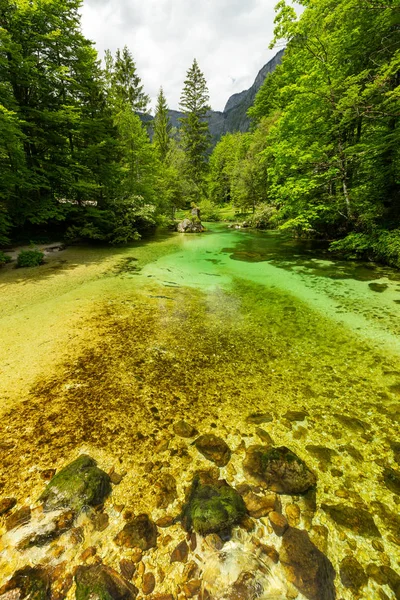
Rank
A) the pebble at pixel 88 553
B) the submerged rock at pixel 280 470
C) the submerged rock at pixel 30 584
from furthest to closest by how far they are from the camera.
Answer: the submerged rock at pixel 280 470, the pebble at pixel 88 553, the submerged rock at pixel 30 584

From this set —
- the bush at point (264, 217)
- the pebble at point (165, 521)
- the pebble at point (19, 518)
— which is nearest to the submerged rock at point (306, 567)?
the pebble at point (165, 521)

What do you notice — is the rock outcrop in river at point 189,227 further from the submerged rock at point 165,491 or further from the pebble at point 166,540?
the pebble at point 166,540

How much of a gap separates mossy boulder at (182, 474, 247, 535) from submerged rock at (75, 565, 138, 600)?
53 cm

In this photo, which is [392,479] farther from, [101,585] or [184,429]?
[101,585]

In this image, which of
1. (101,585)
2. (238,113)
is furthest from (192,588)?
(238,113)

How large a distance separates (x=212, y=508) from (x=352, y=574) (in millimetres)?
1051

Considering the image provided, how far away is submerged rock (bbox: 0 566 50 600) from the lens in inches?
58.3

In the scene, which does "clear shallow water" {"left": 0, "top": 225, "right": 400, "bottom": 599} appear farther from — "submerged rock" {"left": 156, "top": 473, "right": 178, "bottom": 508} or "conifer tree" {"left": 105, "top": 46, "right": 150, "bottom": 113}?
"conifer tree" {"left": 105, "top": 46, "right": 150, "bottom": 113}

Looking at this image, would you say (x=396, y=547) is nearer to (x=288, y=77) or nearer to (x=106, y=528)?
(x=106, y=528)

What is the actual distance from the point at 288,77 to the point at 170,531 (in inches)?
794

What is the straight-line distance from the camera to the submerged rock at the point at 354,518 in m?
1.92

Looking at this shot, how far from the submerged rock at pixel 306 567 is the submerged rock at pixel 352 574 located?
0.07 metres

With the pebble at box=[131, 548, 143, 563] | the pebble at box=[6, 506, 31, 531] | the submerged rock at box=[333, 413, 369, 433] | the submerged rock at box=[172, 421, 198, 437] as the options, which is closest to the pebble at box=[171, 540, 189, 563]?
the pebble at box=[131, 548, 143, 563]

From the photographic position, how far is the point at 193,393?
3.41 metres
